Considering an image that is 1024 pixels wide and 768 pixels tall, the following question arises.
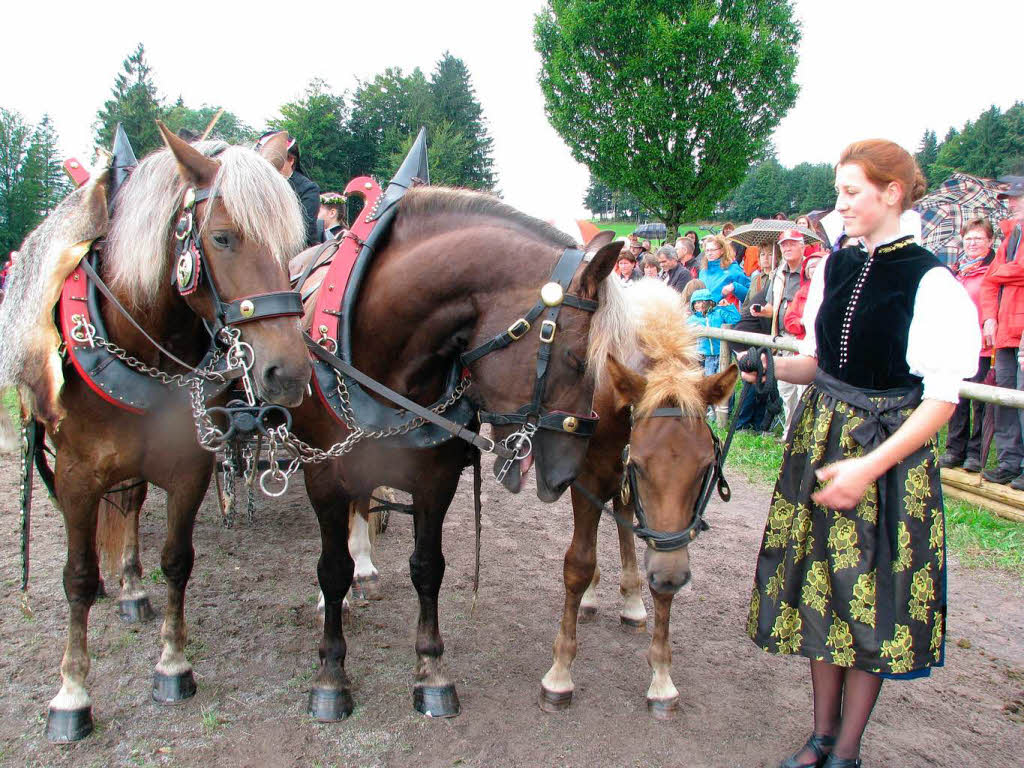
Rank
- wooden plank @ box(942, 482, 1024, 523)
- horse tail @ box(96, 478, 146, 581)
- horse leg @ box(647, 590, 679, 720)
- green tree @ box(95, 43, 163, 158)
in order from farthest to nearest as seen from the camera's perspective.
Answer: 1. green tree @ box(95, 43, 163, 158)
2. wooden plank @ box(942, 482, 1024, 523)
3. horse tail @ box(96, 478, 146, 581)
4. horse leg @ box(647, 590, 679, 720)

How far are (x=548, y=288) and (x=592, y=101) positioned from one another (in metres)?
26.3

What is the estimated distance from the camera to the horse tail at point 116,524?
3.35 m

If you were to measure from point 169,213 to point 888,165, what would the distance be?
2.18m

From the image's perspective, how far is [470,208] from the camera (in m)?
2.34

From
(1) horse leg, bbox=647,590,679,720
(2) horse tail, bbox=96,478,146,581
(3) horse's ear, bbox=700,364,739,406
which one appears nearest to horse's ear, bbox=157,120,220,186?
(3) horse's ear, bbox=700,364,739,406

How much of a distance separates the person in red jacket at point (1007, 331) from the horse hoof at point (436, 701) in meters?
4.48

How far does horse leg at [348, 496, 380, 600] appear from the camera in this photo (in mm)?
3795

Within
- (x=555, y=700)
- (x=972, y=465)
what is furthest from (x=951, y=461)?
(x=555, y=700)

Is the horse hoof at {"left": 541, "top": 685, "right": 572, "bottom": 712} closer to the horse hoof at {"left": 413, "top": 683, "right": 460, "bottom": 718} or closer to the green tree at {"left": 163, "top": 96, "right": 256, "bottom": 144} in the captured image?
the horse hoof at {"left": 413, "top": 683, "right": 460, "bottom": 718}

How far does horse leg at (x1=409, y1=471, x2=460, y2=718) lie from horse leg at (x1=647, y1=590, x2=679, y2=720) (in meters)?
0.80

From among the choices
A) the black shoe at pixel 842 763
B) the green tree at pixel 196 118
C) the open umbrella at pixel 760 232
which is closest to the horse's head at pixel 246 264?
the black shoe at pixel 842 763

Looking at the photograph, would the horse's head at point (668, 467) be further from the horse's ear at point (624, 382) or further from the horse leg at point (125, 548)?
the horse leg at point (125, 548)

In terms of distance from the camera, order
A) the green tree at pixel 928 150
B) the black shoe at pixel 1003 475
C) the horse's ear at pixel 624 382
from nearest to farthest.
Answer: the horse's ear at pixel 624 382 → the black shoe at pixel 1003 475 → the green tree at pixel 928 150

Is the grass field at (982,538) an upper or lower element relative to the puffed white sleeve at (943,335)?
lower
